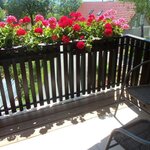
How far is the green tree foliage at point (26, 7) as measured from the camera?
16.9 meters

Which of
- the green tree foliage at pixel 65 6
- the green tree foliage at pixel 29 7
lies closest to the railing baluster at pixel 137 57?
the green tree foliage at pixel 29 7

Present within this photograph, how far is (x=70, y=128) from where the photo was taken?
7.02 ft

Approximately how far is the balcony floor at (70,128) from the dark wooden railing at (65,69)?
9.0 inches

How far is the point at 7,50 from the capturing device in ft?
6.26

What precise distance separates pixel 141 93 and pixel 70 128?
905 millimetres

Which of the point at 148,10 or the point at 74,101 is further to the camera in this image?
the point at 148,10

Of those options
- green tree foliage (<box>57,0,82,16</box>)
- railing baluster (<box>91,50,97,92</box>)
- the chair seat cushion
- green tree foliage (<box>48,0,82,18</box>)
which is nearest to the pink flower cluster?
railing baluster (<box>91,50,97,92</box>)

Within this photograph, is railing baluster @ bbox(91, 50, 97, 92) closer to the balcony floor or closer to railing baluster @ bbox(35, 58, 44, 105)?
the balcony floor

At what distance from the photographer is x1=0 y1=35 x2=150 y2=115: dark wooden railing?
2.08m

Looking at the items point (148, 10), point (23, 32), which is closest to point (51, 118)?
point (23, 32)

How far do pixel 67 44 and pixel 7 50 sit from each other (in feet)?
2.26

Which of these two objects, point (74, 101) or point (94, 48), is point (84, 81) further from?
point (94, 48)

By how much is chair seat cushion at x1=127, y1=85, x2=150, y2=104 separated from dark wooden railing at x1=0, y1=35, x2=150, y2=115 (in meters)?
0.60

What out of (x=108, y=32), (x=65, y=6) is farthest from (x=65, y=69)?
A: (x=65, y=6)
